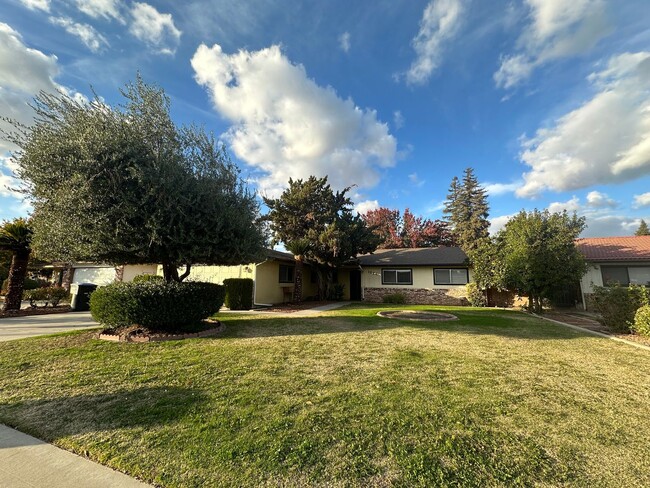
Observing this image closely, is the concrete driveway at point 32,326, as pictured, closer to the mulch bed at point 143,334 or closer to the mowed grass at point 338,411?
the mowed grass at point 338,411

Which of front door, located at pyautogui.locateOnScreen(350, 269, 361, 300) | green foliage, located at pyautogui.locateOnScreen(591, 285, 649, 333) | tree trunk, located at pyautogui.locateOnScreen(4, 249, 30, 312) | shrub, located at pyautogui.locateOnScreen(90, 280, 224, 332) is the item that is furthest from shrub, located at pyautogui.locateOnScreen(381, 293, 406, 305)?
tree trunk, located at pyautogui.locateOnScreen(4, 249, 30, 312)

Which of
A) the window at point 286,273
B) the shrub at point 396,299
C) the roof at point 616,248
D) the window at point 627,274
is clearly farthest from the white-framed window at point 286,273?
the window at point 627,274

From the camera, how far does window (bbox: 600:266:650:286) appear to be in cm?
1565

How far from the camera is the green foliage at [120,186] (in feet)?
20.8

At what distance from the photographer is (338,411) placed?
3.29m

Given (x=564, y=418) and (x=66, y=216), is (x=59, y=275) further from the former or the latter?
(x=564, y=418)

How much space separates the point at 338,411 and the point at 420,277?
16.8m

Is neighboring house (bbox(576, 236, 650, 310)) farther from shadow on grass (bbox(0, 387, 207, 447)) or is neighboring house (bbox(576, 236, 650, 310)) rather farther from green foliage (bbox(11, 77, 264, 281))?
shadow on grass (bbox(0, 387, 207, 447))

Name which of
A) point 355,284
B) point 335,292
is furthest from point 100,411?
point 355,284

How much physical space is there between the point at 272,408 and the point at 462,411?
7.17 feet

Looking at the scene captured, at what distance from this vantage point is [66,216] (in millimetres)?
6340

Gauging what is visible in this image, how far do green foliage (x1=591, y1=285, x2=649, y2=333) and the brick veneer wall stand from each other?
8554 mm

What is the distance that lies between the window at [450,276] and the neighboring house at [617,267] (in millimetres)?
5770

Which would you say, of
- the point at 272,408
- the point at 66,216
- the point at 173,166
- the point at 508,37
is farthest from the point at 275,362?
the point at 508,37
